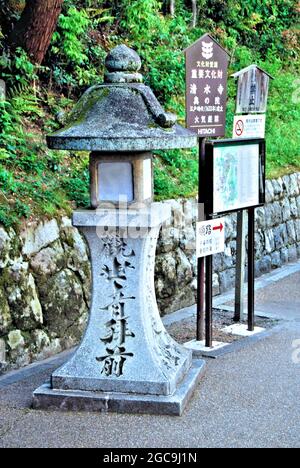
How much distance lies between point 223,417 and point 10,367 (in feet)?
6.81

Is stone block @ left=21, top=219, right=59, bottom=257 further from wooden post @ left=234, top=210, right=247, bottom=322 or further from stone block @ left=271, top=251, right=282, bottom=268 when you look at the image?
stone block @ left=271, top=251, right=282, bottom=268

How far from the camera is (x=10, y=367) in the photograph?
6848 millimetres

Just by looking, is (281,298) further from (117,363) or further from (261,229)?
(117,363)

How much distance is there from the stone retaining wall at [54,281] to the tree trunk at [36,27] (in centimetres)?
261

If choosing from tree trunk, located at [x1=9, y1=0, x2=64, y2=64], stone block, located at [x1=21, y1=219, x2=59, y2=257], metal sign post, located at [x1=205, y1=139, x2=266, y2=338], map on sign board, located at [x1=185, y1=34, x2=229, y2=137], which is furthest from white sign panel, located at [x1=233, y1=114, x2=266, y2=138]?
tree trunk, located at [x1=9, y1=0, x2=64, y2=64]

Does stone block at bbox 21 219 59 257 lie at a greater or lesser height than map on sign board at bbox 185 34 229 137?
lesser

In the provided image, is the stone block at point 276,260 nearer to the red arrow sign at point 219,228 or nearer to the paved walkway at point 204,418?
the red arrow sign at point 219,228

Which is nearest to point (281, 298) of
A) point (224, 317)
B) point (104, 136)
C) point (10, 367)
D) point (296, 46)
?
point (224, 317)

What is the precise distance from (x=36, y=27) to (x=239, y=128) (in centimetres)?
293


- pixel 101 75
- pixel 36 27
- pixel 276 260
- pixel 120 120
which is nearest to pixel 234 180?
pixel 120 120

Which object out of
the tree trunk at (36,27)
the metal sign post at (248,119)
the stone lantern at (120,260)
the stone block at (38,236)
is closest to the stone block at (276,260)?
the metal sign post at (248,119)

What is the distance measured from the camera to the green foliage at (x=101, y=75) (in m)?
8.37

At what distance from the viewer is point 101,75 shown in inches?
439

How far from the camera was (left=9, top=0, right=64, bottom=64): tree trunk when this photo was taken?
9398mm
